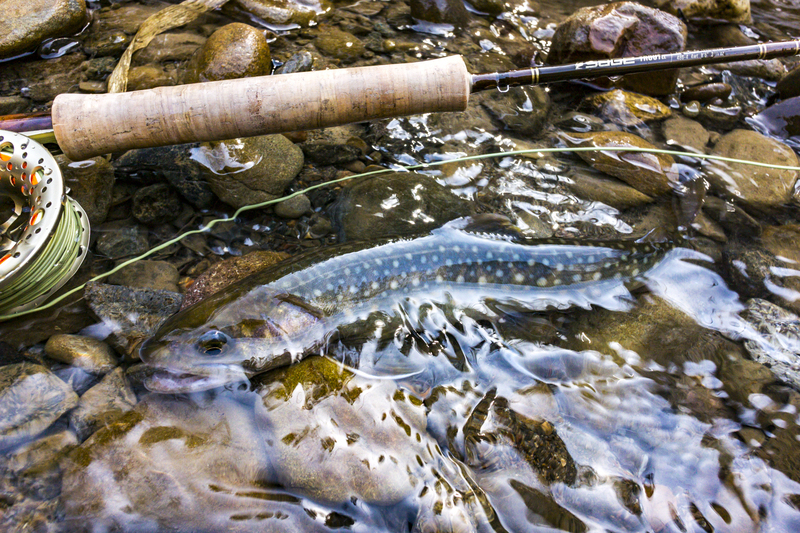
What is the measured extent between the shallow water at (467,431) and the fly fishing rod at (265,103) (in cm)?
95

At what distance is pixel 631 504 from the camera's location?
2514 millimetres

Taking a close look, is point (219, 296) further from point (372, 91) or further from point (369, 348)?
point (372, 91)

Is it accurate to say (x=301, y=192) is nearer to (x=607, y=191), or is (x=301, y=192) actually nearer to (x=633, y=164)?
(x=607, y=191)

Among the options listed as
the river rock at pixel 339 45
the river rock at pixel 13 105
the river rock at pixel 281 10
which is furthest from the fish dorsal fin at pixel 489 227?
the river rock at pixel 13 105

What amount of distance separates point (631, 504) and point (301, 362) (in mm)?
1986

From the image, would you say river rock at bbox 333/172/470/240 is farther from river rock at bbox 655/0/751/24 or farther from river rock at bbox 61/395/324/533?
river rock at bbox 655/0/751/24

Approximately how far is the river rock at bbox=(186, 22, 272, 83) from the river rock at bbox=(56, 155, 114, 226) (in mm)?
1220

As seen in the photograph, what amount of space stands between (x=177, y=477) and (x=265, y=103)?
89.0 inches

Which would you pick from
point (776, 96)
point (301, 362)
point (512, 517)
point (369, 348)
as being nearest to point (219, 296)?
point (301, 362)

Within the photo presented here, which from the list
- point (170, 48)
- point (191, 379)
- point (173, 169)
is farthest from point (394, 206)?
point (170, 48)

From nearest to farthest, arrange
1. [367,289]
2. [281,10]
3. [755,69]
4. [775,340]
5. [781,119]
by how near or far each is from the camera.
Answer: [367,289] → [775,340] → [781,119] → [281,10] → [755,69]

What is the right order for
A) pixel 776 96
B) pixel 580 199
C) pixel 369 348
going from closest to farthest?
1. pixel 369 348
2. pixel 580 199
3. pixel 776 96

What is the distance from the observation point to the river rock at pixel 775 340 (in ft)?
10.4

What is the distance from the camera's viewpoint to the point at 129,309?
10.3 feet
